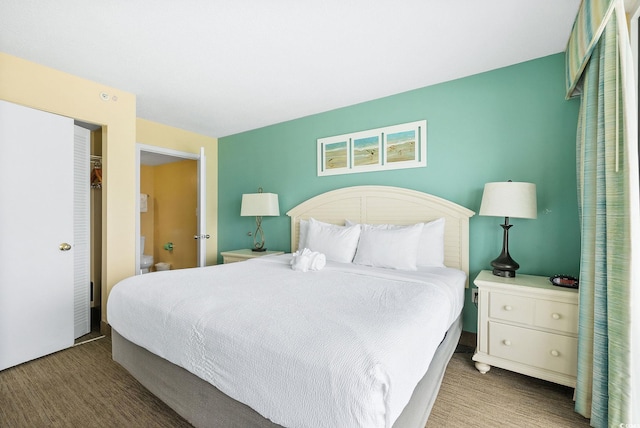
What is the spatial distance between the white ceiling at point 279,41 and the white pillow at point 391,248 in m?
1.44

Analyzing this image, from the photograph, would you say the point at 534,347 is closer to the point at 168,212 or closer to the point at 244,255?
the point at 244,255

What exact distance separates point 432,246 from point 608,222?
1.19 m

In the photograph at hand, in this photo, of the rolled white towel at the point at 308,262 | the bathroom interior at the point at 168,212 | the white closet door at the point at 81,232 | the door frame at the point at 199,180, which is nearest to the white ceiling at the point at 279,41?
the white closet door at the point at 81,232

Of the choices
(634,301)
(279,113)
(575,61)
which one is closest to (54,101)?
(279,113)

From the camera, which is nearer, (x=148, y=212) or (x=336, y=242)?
(x=336, y=242)

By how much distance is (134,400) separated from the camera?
1.83 metres

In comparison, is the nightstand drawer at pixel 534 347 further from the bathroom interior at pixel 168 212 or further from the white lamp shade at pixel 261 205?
the bathroom interior at pixel 168 212

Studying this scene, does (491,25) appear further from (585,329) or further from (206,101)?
(206,101)

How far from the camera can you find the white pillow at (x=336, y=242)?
9.00ft

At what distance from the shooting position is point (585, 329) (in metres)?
1.67

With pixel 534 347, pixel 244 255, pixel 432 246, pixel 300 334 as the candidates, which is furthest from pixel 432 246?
pixel 244 255

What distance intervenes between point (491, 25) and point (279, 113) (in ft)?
7.71

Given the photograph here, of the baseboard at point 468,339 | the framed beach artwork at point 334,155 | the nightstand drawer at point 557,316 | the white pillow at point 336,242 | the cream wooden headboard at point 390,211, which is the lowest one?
the baseboard at point 468,339

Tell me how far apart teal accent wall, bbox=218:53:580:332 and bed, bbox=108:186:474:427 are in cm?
57
